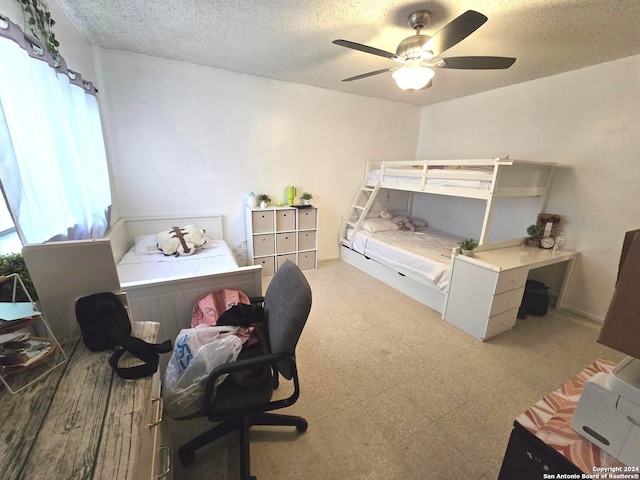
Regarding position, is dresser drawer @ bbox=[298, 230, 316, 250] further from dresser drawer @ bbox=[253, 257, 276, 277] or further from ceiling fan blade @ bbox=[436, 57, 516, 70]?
ceiling fan blade @ bbox=[436, 57, 516, 70]

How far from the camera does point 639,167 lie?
7.38 feet

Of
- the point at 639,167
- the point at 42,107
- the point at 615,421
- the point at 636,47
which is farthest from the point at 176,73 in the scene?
the point at 639,167

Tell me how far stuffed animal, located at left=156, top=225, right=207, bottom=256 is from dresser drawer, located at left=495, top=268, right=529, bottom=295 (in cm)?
280

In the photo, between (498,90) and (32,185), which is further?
(498,90)

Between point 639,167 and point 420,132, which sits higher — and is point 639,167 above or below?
below

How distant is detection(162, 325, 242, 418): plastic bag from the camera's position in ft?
3.49

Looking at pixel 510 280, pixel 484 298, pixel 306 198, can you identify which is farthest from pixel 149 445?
pixel 306 198

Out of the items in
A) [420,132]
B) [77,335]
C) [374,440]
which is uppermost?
[420,132]

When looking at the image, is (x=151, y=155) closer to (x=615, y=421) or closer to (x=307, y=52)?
(x=307, y=52)

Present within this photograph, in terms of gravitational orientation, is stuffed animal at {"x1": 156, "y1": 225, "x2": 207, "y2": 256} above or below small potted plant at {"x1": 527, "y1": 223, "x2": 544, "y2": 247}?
below

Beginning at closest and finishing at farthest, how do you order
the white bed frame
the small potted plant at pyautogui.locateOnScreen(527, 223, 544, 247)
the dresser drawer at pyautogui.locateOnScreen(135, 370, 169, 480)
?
the dresser drawer at pyautogui.locateOnScreen(135, 370, 169, 480) → the white bed frame → the small potted plant at pyautogui.locateOnScreen(527, 223, 544, 247)

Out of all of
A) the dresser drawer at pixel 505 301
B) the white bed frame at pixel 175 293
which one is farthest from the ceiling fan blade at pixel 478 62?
the white bed frame at pixel 175 293

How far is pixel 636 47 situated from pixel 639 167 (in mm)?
972

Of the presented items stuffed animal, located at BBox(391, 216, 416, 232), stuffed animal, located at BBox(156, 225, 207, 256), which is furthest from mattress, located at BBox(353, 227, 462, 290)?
stuffed animal, located at BBox(156, 225, 207, 256)
